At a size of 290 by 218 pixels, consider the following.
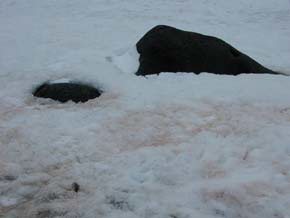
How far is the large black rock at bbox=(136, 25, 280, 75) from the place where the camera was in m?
10.0

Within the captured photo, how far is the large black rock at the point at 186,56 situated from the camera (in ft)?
32.8

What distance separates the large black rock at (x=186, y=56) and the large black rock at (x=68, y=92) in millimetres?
1736

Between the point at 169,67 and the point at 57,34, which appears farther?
the point at 57,34

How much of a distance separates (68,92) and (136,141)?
7.97 ft

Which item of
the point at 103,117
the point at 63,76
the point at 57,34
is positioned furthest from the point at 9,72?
the point at 57,34

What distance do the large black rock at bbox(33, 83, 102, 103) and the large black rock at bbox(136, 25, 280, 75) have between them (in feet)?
5.70

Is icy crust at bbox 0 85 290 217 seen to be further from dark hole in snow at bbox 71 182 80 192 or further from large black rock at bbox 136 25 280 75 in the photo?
large black rock at bbox 136 25 280 75

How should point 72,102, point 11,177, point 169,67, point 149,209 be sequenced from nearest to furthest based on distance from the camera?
point 149,209
point 11,177
point 72,102
point 169,67

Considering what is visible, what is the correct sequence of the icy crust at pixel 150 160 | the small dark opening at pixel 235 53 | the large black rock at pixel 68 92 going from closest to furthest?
the icy crust at pixel 150 160, the large black rock at pixel 68 92, the small dark opening at pixel 235 53

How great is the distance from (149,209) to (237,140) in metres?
2.21

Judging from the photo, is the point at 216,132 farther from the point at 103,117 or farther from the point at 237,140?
the point at 103,117

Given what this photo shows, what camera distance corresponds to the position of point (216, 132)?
684cm

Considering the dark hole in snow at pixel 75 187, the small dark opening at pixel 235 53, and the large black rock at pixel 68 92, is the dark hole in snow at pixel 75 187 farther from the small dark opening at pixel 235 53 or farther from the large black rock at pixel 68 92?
the small dark opening at pixel 235 53

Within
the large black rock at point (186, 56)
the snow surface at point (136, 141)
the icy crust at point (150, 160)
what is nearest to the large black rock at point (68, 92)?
the snow surface at point (136, 141)
